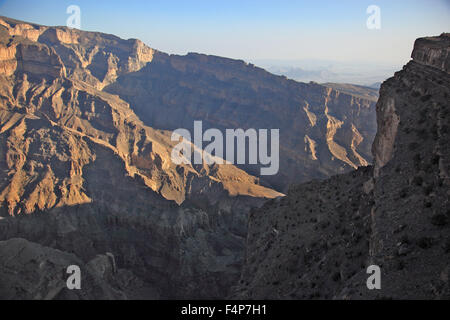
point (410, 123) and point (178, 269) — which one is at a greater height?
point (410, 123)

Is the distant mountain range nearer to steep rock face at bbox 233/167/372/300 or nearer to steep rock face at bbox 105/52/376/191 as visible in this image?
steep rock face at bbox 105/52/376/191

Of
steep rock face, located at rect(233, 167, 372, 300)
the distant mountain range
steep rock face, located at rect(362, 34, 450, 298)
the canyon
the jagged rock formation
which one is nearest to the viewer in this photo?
steep rock face, located at rect(362, 34, 450, 298)

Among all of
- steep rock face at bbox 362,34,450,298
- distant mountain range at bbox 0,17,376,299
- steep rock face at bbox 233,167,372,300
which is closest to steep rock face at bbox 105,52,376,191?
distant mountain range at bbox 0,17,376,299

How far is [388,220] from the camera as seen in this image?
49.6ft

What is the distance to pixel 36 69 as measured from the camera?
86.8 metres

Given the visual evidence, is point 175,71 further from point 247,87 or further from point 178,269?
point 178,269

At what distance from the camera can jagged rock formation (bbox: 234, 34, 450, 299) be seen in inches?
499

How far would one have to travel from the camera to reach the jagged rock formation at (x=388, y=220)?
12.7 metres

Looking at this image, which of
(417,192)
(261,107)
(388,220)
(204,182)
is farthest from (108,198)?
(261,107)

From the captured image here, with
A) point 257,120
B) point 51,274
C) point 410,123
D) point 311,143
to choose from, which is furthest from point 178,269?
point 257,120

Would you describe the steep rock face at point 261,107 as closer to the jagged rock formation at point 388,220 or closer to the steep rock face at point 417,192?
the jagged rock formation at point 388,220

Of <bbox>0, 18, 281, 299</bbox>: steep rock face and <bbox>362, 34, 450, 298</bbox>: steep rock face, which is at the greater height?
<bbox>362, 34, 450, 298</bbox>: steep rock face

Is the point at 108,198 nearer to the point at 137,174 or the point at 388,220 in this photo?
the point at 137,174
